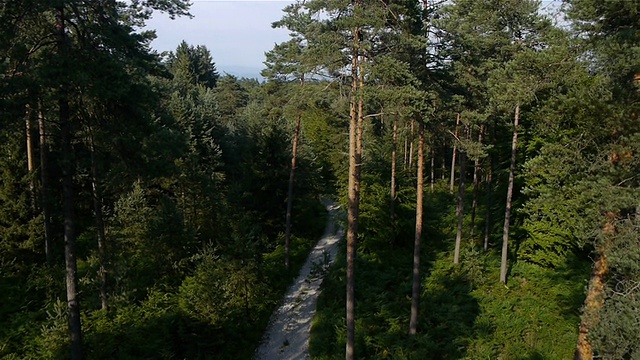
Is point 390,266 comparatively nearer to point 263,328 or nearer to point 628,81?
point 263,328

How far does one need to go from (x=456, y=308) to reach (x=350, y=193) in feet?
27.6

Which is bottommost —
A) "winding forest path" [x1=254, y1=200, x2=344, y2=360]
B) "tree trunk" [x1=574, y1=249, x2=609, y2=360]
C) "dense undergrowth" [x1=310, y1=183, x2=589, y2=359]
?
"winding forest path" [x1=254, y1=200, x2=344, y2=360]

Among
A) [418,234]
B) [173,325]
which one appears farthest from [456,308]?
[173,325]

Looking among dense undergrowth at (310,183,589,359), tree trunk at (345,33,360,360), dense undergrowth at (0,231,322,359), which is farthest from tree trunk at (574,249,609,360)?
dense undergrowth at (0,231,322,359)

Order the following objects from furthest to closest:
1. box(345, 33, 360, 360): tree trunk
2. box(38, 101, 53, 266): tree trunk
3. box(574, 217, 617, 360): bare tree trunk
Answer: box(38, 101, 53, 266): tree trunk < box(345, 33, 360, 360): tree trunk < box(574, 217, 617, 360): bare tree trunk

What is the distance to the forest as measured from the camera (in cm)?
870

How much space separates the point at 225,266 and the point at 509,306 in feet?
40.8

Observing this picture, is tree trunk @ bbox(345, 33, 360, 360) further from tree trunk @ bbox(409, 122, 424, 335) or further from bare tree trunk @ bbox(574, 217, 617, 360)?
bare tree trunk @ bbox(574, 217, 617, 360)

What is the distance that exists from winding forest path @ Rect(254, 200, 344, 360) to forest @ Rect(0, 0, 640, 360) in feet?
2.30

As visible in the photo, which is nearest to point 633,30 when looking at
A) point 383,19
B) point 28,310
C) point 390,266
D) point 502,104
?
point 502,104

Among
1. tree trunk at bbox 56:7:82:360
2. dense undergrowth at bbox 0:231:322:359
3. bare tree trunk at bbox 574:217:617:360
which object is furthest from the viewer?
dense undergrowth at bbox 0:231:322:359

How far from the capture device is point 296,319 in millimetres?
19203

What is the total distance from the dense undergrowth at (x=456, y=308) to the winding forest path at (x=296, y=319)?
0.67 m

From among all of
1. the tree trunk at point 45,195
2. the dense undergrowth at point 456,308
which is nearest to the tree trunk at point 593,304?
the dense undergrowth at point 456,308
